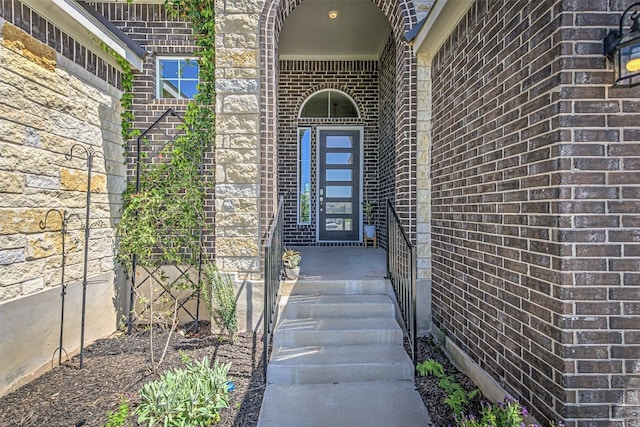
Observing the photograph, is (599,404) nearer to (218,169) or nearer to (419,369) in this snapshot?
(419,369)

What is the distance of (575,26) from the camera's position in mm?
1672

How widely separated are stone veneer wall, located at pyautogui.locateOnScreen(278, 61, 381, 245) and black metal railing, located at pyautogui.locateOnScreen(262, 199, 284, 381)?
2877 mm

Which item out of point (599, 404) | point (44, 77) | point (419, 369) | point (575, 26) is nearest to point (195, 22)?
point (44, 77)

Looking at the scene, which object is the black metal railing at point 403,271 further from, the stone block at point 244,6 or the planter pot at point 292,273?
the stone block at point 244,6

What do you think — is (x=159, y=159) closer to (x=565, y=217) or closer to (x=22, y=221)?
(x=22, y=221)

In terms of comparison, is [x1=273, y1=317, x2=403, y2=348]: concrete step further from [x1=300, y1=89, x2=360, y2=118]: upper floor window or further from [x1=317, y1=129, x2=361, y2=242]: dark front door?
[x1=300, y1=89, x2=360, y2=118]: upper floor window

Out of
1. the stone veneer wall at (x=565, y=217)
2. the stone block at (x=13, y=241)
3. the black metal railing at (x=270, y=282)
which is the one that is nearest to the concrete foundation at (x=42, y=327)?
the stone block at (x=13, y=241)

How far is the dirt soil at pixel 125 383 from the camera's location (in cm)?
230

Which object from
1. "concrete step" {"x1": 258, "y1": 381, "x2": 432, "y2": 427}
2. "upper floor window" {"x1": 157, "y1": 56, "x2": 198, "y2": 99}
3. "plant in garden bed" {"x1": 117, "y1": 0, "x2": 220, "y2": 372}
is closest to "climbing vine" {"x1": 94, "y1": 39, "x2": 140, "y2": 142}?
"plant in garden bed" {"x1": 117, "y1": 0, "x2": 220, "y2": 372}

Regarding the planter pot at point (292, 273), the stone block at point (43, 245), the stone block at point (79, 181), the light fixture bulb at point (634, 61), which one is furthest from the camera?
the planter pot at point (292, 273)

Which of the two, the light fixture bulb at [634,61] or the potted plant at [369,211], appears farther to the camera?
the potted plant at [369,211]

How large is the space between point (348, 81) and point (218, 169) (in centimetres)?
396

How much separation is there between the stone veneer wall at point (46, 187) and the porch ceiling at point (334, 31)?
2.92 meters

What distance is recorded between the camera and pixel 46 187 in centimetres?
296
